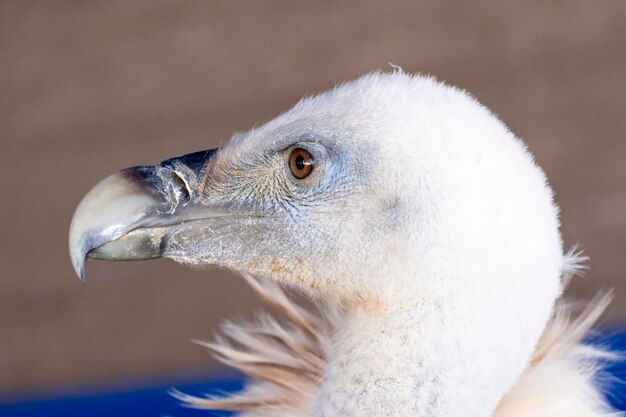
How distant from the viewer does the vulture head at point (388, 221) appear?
3.86ft

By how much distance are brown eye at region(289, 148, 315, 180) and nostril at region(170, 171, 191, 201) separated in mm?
146

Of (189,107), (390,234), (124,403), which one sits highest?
(189,107)

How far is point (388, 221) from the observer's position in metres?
1.24

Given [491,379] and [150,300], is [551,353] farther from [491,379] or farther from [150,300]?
[150,300]

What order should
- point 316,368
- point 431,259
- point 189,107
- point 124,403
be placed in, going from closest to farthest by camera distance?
point 431,259 → point 316,368 → point 124,403 → point 189,107

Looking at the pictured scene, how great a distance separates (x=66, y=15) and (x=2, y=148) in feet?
1.82

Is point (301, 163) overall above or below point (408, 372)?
above

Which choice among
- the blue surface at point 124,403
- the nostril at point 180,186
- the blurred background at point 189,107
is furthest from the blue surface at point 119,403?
the nostril at point 180,186

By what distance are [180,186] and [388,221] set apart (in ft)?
0.96

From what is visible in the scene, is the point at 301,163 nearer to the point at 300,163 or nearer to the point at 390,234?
the point at 300,163

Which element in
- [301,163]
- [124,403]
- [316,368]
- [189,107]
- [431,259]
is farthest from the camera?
[189,107]

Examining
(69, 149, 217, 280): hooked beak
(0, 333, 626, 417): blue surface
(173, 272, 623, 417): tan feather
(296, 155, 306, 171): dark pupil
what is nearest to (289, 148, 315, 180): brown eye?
(296, 155, 306, 171): dark pupil

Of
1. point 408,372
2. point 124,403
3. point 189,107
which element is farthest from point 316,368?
point 189,107

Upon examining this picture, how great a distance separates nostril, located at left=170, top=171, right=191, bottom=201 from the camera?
4.43ft
